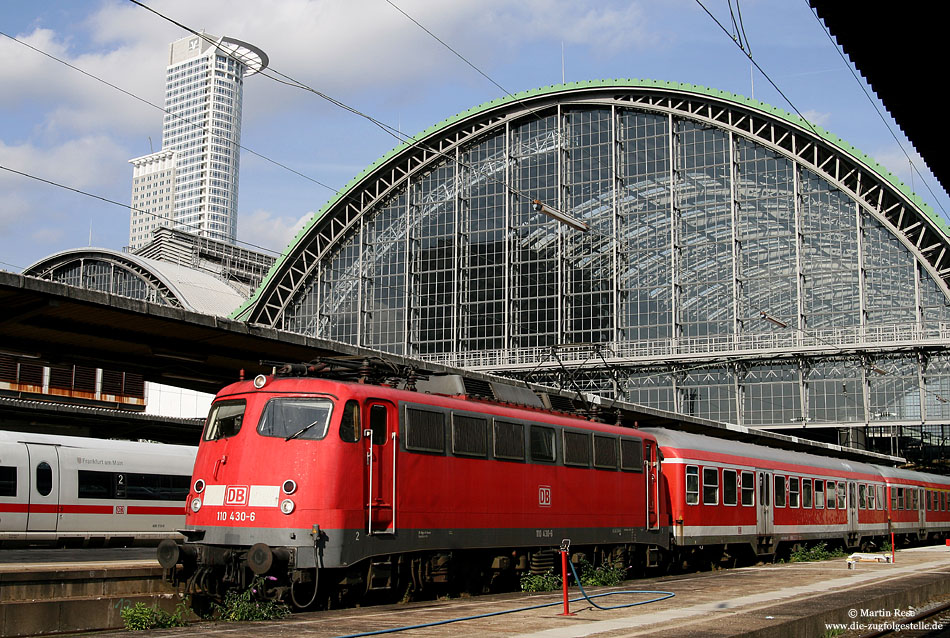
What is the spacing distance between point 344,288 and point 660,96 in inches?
1026

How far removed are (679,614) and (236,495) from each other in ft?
24.7

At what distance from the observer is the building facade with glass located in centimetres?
5778

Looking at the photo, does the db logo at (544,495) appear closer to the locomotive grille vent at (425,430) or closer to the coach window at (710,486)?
the locomotive grille vent at (425,430)

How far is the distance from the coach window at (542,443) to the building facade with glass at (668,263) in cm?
3397

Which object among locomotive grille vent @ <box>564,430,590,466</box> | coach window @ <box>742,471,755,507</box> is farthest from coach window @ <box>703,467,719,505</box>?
locomotive grille vent @ <box>564,430,590,466</box>

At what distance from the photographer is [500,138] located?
68750 mm

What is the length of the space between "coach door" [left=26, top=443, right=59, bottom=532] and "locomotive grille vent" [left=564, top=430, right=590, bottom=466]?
16607mm

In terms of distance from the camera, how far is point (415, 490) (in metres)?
18.2

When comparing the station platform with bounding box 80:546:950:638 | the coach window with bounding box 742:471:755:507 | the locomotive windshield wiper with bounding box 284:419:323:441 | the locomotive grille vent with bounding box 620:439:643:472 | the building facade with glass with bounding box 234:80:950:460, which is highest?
the building facade with glass with bounding box 234:80:950:460

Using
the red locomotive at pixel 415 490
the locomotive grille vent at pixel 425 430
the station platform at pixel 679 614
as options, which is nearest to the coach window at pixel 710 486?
the red locomotive at pixel 415 490

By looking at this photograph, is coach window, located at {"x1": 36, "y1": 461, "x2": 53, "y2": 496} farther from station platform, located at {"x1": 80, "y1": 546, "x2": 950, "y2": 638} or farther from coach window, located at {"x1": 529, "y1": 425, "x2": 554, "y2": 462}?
station platform, located at {"x1": 80, "y1": 546, "x2": 950, "y2": 638}

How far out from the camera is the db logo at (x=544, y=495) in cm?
2166

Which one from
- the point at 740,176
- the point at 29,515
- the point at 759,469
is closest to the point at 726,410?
the point at 740,176

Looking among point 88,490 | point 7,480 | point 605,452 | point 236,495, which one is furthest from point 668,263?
point 236,495
